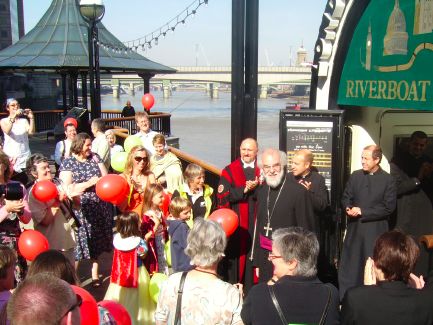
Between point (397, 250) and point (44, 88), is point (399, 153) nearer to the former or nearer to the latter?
point (397, 250)

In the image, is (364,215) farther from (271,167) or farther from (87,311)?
(87,311)

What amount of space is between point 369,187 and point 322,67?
1.72 meters

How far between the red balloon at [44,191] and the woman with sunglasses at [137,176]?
3.34 feet

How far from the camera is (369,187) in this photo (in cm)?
543

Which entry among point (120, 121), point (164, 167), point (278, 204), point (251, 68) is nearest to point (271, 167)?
point (278, 204)

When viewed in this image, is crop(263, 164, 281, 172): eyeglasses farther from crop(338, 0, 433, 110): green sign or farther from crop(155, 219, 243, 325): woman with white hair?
crop(155, 219, 243, 325): woman with white hair

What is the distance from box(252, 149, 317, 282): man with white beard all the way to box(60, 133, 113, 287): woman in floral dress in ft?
6.75

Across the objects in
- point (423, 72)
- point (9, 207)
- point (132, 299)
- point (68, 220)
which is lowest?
point (132, 299)

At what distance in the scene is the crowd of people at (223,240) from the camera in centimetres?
260

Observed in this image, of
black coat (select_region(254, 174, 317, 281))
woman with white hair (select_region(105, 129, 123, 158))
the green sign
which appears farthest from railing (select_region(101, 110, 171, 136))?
black coat (select_region(254, 174, 317, 281))

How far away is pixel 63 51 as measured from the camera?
18.3 metres

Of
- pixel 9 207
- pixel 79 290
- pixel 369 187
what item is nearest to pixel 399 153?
pixel 369 187

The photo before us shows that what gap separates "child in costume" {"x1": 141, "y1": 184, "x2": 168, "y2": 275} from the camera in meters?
4.73

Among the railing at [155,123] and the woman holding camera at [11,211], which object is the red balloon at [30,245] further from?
the railing at [155,123]
